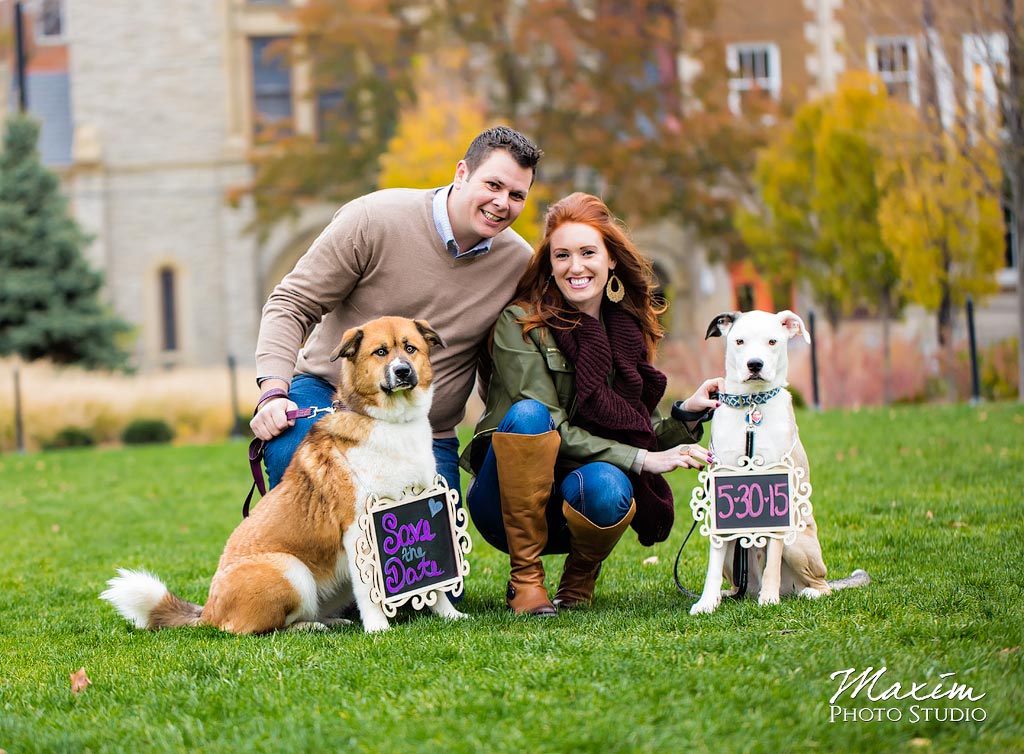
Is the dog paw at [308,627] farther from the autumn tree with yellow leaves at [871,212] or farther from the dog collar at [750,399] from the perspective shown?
the autumn tree with yellow leaves at [871,212]

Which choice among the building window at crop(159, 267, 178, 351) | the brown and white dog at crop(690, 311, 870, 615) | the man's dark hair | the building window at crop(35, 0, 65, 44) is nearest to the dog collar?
the brown and white dog at crop(690, 311, 870, 615)

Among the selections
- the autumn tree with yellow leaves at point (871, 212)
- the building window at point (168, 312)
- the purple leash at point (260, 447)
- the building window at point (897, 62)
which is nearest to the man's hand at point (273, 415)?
the purple leash at point (260, 447)

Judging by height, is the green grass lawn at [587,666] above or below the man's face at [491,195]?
below

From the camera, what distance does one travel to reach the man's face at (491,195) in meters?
4.40

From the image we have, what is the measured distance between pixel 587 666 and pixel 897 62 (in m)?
15.9

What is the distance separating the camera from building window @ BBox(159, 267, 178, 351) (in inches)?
987

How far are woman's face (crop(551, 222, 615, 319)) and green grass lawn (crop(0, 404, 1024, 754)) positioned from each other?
Result: 50.0 inches

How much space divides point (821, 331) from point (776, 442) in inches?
438

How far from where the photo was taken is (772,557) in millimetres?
4055

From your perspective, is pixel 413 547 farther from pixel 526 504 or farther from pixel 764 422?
pixel 764 422

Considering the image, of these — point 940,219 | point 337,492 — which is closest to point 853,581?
point 337,492

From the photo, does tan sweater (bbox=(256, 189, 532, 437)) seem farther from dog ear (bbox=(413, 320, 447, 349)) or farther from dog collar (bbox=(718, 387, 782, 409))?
dog collar (bbox=(718, 387, 782, 409))

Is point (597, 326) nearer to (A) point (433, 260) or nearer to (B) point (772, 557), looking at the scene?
(A) point (433, 260)

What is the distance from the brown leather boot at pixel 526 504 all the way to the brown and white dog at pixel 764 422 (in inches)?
25.1
